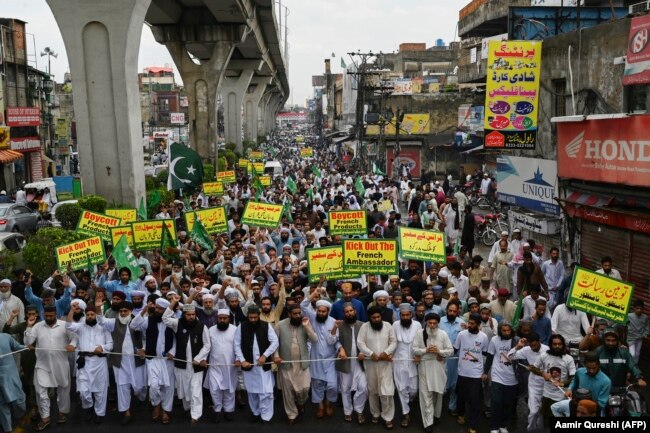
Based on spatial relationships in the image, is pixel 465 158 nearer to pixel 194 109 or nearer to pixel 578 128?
pixel 194 109

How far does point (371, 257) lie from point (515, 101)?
23.1ft

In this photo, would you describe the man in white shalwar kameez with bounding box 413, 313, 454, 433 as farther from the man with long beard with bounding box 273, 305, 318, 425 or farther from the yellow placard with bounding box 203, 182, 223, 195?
the yellow placard with bounding box 203, 182, 223, 195

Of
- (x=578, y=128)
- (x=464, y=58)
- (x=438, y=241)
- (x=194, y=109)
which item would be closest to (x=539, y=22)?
(x=578, y=128)

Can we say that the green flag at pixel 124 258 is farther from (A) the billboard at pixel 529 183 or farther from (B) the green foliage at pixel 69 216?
(A) the billboard at pixel 529 183

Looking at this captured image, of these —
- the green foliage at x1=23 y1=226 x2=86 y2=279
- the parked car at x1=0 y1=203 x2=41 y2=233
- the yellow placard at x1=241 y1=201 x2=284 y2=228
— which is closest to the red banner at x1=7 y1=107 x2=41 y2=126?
the parked car at x1=0 y1=203 x2=41 y2=233

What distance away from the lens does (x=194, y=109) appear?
116ft

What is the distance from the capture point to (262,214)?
12.9m

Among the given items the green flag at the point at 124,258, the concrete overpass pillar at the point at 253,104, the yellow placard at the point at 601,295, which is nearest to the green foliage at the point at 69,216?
the green flag at the point at 124,258

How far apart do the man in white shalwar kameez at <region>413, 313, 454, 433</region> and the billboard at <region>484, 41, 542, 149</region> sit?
800 cm

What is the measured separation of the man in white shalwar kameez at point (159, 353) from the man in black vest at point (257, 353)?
32.1 inches

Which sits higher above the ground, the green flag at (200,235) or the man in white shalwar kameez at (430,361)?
the green flag at (200,235)

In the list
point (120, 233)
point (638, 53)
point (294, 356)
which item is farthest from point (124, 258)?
point (638, 53)

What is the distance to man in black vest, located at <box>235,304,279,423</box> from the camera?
25.9ft

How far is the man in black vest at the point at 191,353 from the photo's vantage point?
7.89m
